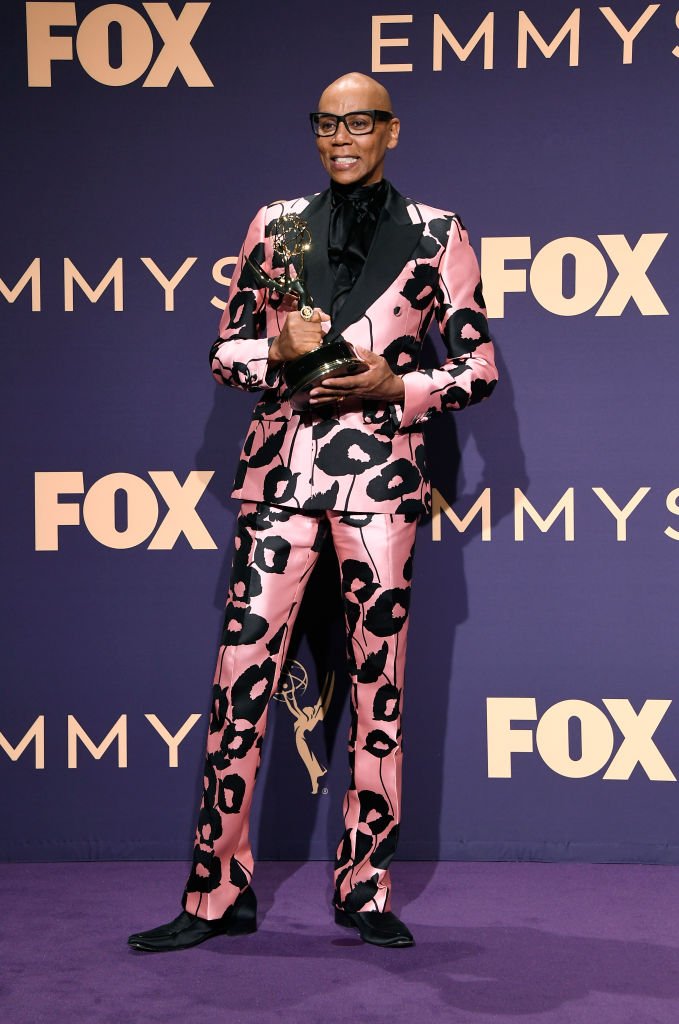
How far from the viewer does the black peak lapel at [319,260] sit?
2.46 metres

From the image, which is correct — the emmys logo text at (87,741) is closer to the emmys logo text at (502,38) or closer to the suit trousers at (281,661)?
the suit trousers at (281,661)

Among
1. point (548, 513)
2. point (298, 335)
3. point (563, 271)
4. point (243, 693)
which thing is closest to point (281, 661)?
point (243, 693)

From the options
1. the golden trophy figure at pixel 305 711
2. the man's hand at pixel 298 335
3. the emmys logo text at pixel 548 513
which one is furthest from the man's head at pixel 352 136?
the golden trophy figure at pixel 305 711

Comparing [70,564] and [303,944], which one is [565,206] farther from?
[303,944]

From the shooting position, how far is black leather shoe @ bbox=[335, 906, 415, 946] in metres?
2.45

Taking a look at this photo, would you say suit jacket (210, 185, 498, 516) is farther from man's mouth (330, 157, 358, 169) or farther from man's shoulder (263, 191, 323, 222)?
man's mouth (330, 157, 358, 169)

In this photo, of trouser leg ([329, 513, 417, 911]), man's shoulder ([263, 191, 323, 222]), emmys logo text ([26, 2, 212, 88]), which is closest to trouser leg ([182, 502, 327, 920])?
trouser leg ([329, 513, 417, 911])

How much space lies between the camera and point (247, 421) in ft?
10.1

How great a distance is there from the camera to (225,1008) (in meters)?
2.14

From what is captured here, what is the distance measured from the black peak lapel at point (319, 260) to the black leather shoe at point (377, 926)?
1.23m

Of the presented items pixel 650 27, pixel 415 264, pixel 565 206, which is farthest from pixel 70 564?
pixel 650 27

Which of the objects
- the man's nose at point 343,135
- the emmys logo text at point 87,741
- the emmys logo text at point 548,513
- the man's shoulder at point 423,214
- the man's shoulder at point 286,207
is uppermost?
the man's nose at point 343,135

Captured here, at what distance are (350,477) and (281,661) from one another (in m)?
0.40

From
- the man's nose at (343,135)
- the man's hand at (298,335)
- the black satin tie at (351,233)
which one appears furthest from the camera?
the black satin tie at (351,233)
